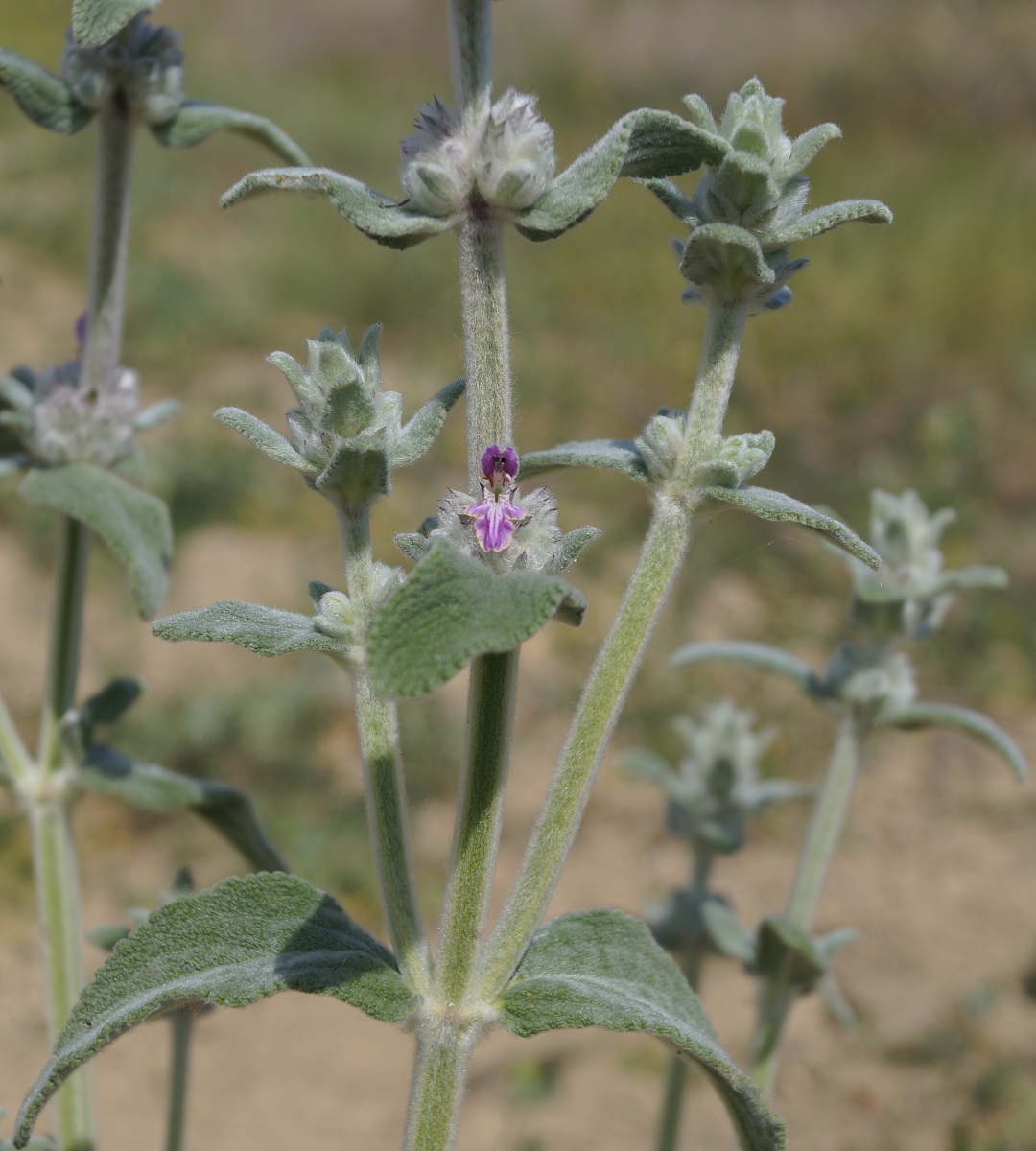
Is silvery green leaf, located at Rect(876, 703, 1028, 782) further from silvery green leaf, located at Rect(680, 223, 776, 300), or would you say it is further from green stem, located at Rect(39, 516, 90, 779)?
green stem, located at Rect(39, 516, 90, 779)

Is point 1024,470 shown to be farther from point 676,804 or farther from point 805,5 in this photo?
point 805,5

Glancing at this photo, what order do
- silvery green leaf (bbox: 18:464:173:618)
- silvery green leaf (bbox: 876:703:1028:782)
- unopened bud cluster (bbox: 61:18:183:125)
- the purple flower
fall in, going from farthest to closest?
silvery green leaf (bbox: 876:703:1028:782), unopened bud cluster (bbox: 61:18:183:125), silvery green leaf (bbox: 18:464:173:618), the purple flower

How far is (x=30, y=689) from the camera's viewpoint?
5.25m

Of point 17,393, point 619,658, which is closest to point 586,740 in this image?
point 619,658

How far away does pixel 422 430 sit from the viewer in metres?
1.35

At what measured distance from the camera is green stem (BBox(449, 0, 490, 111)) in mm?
1283

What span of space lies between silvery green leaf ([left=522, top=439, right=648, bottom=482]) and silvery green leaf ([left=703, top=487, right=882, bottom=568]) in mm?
102

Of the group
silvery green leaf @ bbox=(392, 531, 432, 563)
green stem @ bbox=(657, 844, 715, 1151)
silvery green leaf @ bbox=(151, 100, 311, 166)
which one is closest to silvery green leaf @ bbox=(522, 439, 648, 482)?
silvery green leaf @ bbox=(392, 531, 432, 563)

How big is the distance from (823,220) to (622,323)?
691cm

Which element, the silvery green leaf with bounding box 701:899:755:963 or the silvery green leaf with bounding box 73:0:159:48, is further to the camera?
the silvery green leaf with bounding box 701:899:755:963

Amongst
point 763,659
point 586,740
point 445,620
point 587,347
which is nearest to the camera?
point 445,620

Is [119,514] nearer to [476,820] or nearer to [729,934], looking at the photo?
[476,820]

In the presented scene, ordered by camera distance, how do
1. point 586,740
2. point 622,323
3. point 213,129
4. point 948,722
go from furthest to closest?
1. point 622,323
2. point 948,722
3. point 213,129
4. point 586,740

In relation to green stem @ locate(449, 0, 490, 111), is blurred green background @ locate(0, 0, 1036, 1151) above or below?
above
